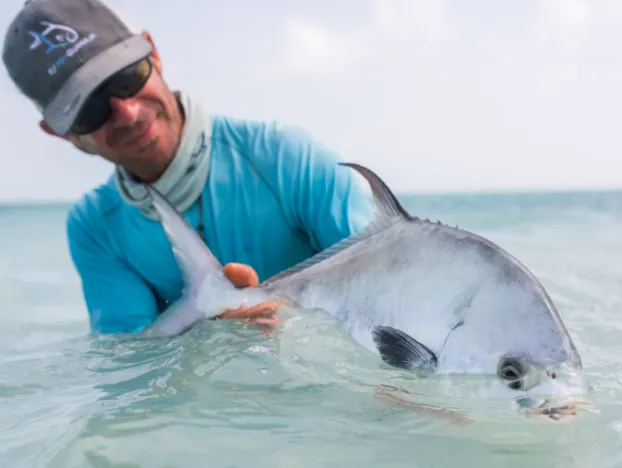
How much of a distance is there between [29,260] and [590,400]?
27.5 feet

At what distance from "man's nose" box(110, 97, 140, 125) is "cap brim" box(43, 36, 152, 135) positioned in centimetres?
9

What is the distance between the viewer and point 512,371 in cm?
124

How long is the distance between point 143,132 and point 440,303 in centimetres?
111

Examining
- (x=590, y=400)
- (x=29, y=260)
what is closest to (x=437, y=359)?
(x=590, y=400)

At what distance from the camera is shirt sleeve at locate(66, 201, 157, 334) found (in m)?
2.32

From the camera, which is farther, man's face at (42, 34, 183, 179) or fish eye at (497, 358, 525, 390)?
man's face at (42, 34, 183, 179)

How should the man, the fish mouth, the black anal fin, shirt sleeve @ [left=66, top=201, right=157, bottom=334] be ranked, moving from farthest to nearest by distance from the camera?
1. shirt sleeve @ [left=66, top=201, right=157, bottom=334]
2. the man
3. the black anal fin
4. the fish mouth

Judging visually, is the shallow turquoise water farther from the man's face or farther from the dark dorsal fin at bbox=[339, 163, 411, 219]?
the man's face

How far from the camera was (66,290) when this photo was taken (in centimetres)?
558

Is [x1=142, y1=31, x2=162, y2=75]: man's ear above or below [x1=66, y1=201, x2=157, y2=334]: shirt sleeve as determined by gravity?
above

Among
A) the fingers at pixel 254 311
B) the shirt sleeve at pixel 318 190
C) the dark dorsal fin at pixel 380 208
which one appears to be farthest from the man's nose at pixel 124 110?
the dark dorsal fin at pixel 380 208

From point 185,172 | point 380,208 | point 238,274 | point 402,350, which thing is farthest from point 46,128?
point 402,350


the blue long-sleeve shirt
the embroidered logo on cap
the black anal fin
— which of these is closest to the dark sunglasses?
the embroidered logo on cap

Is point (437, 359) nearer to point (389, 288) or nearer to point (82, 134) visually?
point (389, 288)
